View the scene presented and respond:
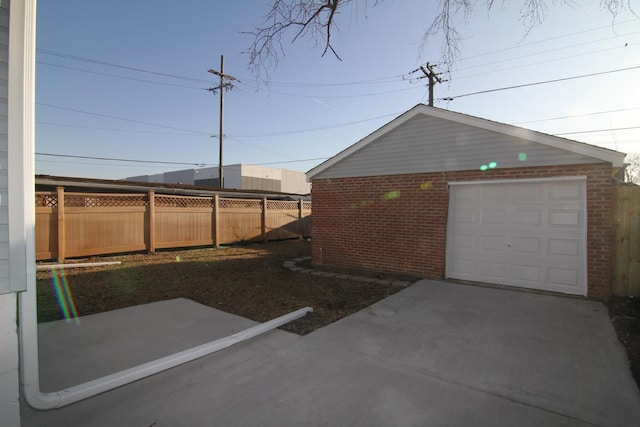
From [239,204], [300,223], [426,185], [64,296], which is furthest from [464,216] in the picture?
[300,223]

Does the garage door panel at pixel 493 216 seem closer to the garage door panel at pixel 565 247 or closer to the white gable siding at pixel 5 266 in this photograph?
the garage door panel at pixel 565 247

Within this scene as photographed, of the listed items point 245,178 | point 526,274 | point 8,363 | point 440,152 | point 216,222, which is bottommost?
point 526,274

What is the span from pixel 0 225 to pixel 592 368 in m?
5.27

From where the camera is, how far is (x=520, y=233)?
6.61 metres

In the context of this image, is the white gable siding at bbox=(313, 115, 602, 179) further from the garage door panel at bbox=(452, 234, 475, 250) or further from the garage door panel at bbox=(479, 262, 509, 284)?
the garage door panel at bbox=(479, 262, 509, 284)

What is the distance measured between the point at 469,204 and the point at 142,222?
33.0ft

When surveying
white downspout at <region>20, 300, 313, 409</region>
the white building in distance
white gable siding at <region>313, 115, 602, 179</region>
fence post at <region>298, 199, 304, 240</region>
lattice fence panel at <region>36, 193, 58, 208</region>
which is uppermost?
the white building in distance

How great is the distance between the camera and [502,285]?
6805mm

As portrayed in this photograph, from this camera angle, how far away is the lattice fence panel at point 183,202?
11820mm

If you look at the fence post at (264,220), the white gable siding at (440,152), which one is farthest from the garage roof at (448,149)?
the fence post at (264,220)

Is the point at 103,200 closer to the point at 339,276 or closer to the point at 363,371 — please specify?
the point at 339,276

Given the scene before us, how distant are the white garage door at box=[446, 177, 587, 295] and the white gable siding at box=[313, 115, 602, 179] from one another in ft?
1.48

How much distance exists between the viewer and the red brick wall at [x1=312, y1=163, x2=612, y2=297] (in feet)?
19.2

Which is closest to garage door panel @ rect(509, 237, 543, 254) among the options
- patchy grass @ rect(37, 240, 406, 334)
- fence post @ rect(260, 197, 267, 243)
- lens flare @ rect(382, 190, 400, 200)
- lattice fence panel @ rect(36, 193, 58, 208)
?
patchy grass @ rect(37, 240, 406, 334)
